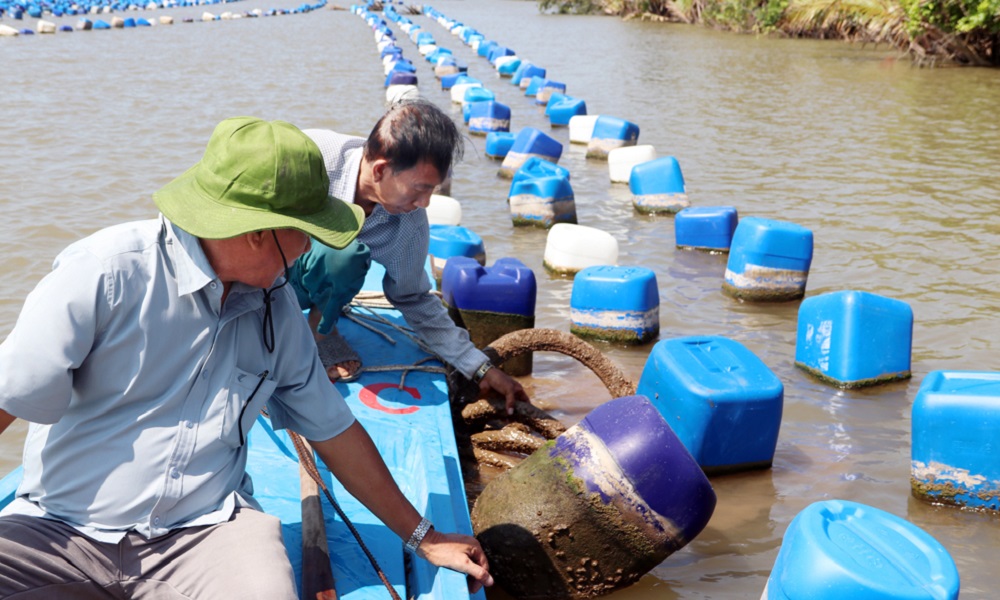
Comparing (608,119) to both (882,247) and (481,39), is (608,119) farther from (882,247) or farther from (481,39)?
(481,39)

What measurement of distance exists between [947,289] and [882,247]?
105 cm

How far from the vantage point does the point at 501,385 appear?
12.3ft

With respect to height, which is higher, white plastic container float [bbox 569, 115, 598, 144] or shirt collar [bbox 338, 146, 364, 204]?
shirt collar [bbox 338, 146, 364, 204]

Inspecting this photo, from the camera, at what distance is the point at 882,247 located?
752 cm

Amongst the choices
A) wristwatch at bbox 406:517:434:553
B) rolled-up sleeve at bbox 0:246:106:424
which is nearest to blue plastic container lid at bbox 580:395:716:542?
wristwatch at bbox 406:517:434:553

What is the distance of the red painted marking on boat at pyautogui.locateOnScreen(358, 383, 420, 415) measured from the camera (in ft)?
11.9

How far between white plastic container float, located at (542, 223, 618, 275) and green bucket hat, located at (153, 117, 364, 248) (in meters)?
4.69

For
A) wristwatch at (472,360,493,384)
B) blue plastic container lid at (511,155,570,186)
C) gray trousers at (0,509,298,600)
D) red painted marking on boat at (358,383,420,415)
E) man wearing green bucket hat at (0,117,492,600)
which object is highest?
man wearing green bucket hat at (0,117,492,600)

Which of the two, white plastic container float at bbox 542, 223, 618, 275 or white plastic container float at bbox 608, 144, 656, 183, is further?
white plastic container float at bbox 608, 144, 656, 183

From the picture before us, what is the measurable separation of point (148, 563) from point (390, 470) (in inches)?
49.8

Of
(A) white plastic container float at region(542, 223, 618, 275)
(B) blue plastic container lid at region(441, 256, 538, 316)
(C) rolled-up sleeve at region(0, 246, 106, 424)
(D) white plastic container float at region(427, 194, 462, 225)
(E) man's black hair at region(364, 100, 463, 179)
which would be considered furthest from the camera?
(D) white plastic container float at region(427, 194, 462, 225)

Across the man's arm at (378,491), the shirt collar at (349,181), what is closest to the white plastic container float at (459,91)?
the shirt collar at (349,181)

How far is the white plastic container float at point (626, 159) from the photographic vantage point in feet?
31.7

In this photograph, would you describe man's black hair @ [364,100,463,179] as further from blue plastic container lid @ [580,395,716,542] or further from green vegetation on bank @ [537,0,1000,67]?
green vegetation on bank @ [537,0,1000,67]
